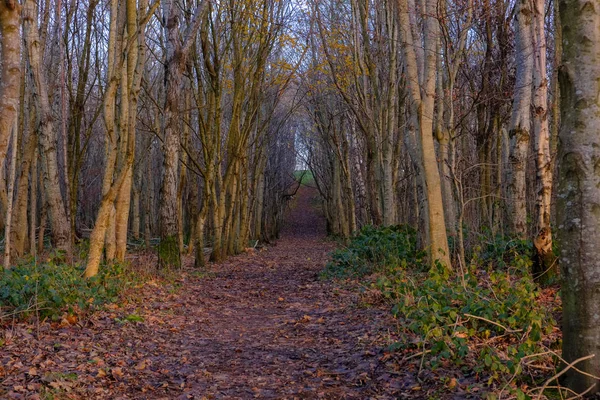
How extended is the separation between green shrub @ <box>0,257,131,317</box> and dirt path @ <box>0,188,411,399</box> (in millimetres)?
291

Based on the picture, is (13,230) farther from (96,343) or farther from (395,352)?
(395,352)

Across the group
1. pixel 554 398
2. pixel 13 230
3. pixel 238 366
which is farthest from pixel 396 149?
pixel 554 398

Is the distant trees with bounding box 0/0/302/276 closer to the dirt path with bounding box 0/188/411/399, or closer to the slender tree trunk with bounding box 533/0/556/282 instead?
the dirt path with bounding box 0/188/411/399

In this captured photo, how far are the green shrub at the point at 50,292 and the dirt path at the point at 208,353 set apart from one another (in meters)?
0.29

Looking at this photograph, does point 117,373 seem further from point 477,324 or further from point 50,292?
point 477,324

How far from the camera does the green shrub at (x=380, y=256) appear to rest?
9.80 metres

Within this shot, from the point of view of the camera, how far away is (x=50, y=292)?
6.23m

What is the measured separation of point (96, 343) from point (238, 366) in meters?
1.58

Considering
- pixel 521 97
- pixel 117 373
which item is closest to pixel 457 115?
pixel 521 97

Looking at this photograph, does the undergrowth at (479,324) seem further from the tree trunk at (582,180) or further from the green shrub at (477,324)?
the tree trunk at (582,180)

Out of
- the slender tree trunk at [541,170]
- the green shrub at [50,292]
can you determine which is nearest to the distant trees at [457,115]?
the slender tree trunk at [541,170]

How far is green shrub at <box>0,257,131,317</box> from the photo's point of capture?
6.11 metres

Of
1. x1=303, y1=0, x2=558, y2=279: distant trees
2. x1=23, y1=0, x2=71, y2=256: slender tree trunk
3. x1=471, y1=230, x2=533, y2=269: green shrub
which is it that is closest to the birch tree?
x1=303, y1=0, x2=558, y2=279: distant trees

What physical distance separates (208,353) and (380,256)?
5.72m
